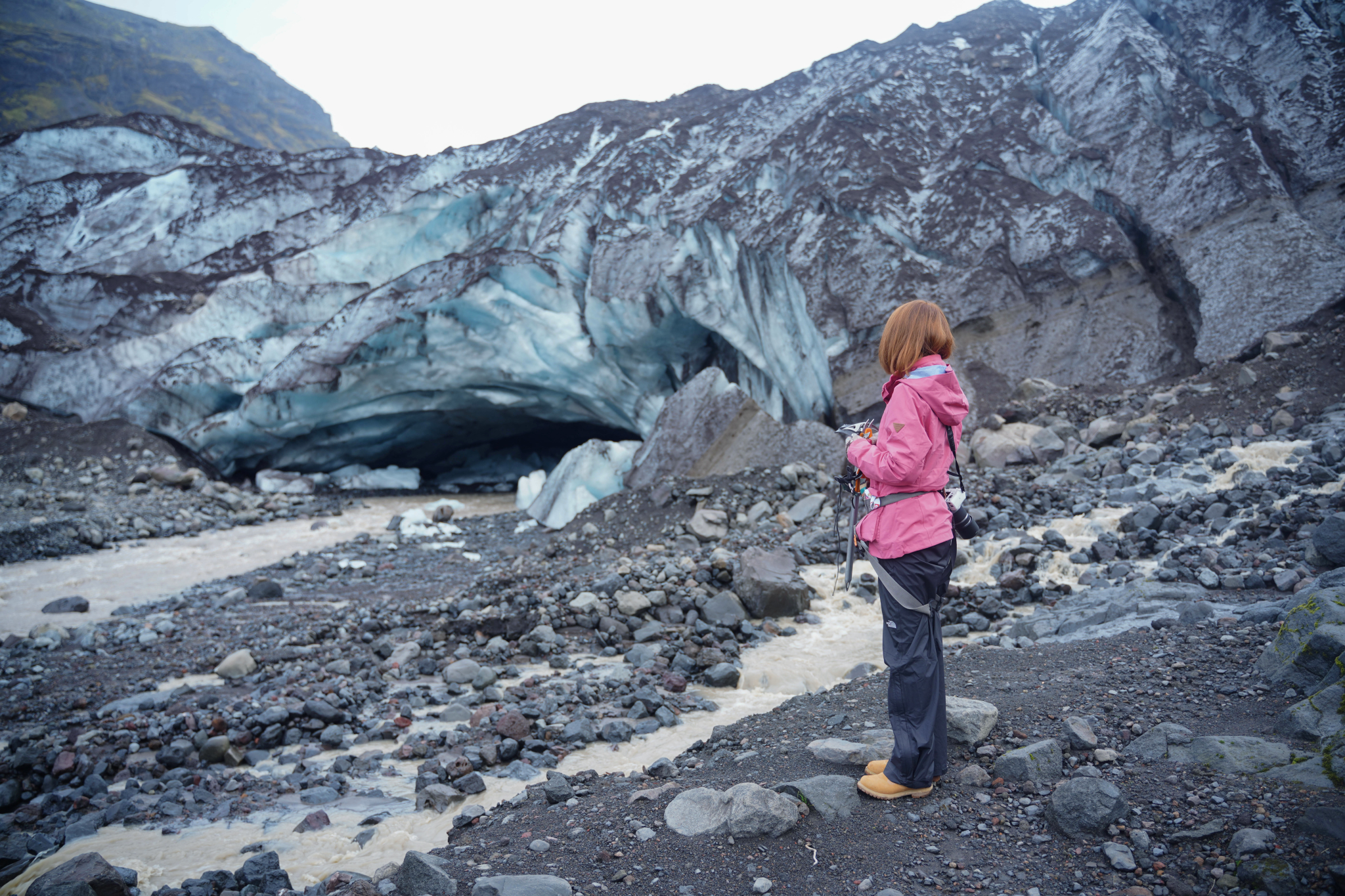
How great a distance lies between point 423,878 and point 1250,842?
88.5 inches

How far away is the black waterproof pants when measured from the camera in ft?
7.45

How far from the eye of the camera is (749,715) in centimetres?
376

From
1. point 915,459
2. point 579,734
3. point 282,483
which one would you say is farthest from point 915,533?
point 282,483

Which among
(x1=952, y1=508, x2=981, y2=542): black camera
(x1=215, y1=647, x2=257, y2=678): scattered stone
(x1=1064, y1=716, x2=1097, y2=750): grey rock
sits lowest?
(x1=215, y1=647, x2=257, y2=678): scattered stone

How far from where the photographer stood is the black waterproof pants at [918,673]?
2271mm

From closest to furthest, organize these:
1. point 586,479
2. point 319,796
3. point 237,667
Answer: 1. point 319,796
2. point 237,667
3. point 586,479

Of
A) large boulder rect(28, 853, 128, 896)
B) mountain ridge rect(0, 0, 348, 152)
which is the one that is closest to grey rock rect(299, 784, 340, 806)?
large boulder rect(28, 853, 128, 896)

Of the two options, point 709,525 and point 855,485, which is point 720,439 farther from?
point 855,485

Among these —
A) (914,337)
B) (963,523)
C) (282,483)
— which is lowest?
(282,483)

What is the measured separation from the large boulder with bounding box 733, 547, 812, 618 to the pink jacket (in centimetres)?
338

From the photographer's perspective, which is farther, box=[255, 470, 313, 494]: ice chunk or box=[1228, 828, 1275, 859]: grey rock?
box=[255, 470, 313, 494]: ice chunk

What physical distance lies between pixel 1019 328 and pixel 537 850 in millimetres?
10779

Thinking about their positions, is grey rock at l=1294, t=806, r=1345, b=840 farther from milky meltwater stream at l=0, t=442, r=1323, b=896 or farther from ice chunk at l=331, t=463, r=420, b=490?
ice chunk at l=331, t=463, r=420, b=490

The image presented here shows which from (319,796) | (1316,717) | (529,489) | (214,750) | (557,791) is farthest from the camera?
(529,489)
